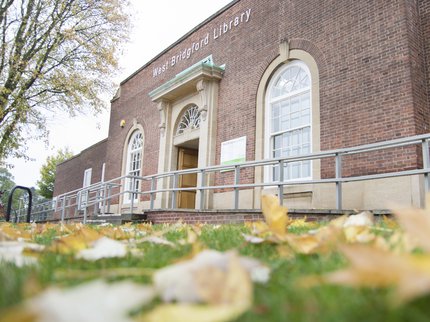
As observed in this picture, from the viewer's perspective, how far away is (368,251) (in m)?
0.66

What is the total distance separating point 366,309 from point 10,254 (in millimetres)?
1574

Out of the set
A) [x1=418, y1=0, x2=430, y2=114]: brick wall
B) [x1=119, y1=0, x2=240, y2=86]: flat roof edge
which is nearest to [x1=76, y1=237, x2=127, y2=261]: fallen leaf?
[x1=418, y1=0, x2=430, y2=114]: brick wall

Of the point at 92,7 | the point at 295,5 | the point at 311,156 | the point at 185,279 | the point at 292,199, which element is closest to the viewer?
the point at 185,279

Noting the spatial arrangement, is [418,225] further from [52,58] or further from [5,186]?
[5,186]

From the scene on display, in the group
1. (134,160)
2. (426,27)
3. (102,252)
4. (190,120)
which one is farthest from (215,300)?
(134,160)

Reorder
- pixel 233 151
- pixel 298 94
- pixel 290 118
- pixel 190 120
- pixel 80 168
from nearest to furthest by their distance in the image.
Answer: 1. pixel 298 94
2. pixel 290 118
3. pixel 233 151
4. pixel 190 120
5. pixel 80 168

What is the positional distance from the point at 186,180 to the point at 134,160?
4.06 metres

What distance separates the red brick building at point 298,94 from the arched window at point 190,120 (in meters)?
0.04

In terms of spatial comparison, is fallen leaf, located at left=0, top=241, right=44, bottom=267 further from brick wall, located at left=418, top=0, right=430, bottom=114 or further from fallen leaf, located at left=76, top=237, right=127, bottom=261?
brick wall, located at left=418, top=0, right=430, bottom=114

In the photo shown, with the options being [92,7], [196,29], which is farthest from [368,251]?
[92,7]

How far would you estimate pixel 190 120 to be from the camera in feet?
45.9

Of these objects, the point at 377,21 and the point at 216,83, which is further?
the point at 216,83

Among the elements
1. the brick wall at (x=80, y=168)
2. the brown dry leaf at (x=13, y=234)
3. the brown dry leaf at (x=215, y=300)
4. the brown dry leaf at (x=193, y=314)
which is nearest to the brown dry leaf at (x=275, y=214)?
the brown dry leaf at (x=215, y=300)

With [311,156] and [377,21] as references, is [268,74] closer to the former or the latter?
[377,21]
